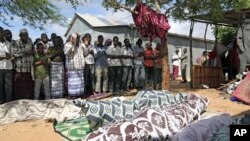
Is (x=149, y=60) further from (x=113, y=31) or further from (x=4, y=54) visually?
(x=113, y=31)

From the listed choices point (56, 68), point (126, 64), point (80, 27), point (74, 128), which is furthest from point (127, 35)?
point (74, 128)

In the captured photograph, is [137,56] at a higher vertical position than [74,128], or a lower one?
higher

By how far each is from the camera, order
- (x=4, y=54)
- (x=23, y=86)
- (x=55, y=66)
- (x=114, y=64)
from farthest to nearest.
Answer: (x=114, y=64), (x=55, y=66), (x=23, y=86), (x=4, y=54)

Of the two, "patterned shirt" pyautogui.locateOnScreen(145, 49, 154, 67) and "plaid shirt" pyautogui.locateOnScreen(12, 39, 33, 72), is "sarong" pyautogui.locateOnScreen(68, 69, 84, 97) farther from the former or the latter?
"patterned shirt" pyautogui.locateOnScreen(145, 49, 154, 67)

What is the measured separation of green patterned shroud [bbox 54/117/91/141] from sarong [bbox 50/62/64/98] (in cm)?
241

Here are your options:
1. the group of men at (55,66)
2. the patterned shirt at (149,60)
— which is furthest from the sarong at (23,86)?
the patterned shirt at (149,60)

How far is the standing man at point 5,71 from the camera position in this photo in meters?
8.80

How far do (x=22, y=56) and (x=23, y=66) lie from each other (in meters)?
0.22

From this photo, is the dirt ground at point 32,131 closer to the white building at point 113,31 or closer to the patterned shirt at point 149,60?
the patterned shirt at point 149,60

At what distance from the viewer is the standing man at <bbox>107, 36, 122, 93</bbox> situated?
11086 mm

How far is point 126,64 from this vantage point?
1156 cm

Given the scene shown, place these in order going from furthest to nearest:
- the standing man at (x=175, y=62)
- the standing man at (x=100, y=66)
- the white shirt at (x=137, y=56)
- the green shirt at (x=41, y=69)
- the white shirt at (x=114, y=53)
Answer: the standing man at (x=175, y=62) < the white shirt at (x=137, y=56) < the white shirt at (x=114, y=53) < the standing man at (x=100, y=66) < the green shirt at (x=41, y=69)

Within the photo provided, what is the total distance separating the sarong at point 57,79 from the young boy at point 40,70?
165mm

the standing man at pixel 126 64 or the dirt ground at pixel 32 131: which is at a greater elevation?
the standing man at pixel 126 64
